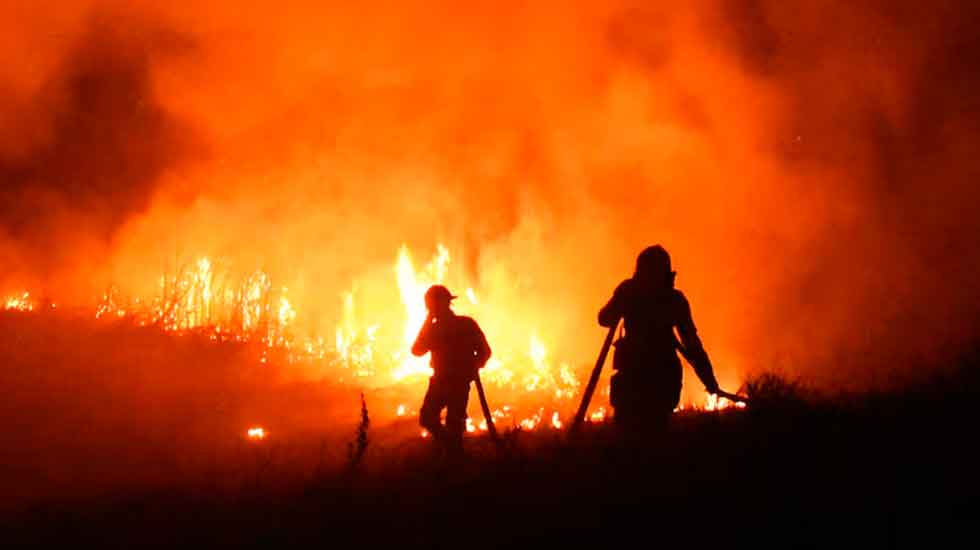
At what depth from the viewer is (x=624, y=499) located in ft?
16.9

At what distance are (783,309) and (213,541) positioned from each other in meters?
26.1

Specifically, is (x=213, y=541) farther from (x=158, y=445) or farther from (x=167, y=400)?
(x=167, y=400)

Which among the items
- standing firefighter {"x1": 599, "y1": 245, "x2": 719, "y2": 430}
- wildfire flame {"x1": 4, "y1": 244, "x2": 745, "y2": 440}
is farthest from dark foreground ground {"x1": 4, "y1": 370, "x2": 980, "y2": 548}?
wildfire flame {"x1": 4, "y1": 244, "x2": 745, "y2": 440}

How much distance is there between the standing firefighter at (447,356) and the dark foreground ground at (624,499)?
1828 mm

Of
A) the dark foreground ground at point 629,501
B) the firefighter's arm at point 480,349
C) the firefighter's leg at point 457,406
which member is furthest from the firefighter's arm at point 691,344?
the firefighter's leg at point 457,406

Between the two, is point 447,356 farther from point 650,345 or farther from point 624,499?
point 624,499

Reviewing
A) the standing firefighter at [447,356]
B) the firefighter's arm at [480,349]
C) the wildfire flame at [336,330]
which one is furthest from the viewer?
the wildfire flame at [336,330]

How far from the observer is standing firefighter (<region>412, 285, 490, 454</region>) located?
9.06 m

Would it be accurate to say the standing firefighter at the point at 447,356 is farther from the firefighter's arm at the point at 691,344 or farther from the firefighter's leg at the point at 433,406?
the firefighter's arm at the point at 691,344

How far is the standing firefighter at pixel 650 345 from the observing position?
7152mm

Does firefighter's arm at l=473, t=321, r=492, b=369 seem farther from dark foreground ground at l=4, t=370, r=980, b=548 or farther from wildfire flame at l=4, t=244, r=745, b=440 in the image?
wildfire flame at l=4, t=244, r=745, b=440

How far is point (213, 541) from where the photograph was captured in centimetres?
486

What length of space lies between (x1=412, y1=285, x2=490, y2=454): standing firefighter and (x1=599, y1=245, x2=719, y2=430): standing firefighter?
2.00m

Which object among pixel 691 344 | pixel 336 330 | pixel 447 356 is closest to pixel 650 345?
pixel 691 344
